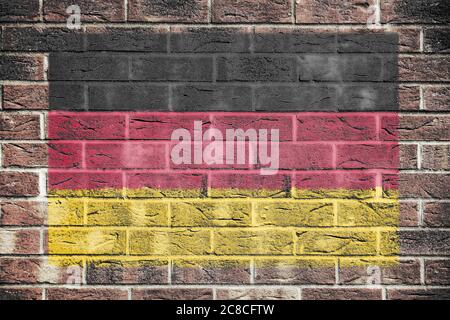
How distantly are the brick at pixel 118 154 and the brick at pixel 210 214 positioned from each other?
0.20 metres

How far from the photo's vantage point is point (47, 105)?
1655mm

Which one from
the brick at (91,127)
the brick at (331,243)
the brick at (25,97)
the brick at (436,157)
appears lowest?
the brick at (331,243)

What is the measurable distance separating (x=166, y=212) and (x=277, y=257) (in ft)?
1.38

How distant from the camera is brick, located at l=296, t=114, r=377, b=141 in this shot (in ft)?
5.46

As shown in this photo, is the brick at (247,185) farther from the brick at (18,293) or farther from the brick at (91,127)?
the brick at (18,293)

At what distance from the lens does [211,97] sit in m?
1.67

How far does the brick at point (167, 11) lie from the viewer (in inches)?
65.1

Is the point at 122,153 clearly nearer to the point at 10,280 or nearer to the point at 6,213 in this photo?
the point at 6,213

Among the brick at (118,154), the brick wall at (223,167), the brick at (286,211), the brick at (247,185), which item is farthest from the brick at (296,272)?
the brick at (118,154)

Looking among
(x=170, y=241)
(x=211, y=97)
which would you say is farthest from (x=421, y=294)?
(x=211, y=97)

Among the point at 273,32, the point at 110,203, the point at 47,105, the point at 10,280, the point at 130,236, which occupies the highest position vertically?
the point at 273,32

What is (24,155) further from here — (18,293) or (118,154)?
(18,293)

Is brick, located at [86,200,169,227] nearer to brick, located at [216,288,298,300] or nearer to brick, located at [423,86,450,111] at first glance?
brick, located at [216,288,298,300]
